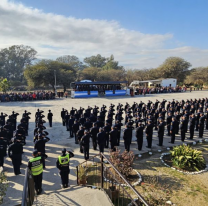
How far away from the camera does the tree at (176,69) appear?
5134cm

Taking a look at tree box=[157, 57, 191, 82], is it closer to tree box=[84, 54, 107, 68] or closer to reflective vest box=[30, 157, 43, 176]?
tree box=[84, 54, 107, 68]

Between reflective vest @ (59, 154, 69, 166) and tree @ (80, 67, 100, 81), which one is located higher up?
tree @ (80, 67, 100, 81)

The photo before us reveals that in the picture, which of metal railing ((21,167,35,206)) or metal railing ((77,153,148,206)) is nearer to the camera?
metal railing ((21,167,35,206))

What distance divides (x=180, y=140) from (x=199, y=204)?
18.3 feet

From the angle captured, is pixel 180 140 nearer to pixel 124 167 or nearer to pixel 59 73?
pixel 124 167

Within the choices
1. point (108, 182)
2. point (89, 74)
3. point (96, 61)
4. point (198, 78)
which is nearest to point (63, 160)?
point (108, 182)

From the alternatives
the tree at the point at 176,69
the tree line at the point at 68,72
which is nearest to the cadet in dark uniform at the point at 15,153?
the tree line at the point at 68,72

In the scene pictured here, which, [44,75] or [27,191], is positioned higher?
[44,75]

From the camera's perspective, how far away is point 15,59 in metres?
62.8

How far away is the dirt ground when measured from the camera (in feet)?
16.7

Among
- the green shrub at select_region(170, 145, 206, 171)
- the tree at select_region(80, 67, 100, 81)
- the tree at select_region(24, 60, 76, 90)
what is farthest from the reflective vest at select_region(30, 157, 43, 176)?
the tree at select_region(80, 67, 100, 81)

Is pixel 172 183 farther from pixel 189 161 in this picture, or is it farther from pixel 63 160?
pixel 63 160

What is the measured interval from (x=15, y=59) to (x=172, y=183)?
68.4 m

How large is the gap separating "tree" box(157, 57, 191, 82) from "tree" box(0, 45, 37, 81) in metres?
45.8
